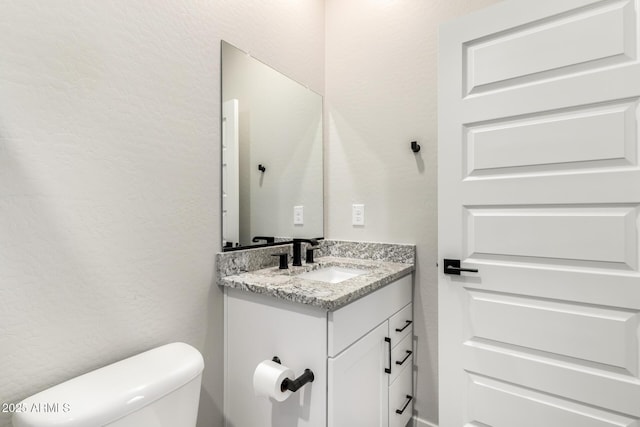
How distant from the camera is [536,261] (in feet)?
4.08

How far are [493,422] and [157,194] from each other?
66.1 inches

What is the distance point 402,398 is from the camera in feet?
5.16

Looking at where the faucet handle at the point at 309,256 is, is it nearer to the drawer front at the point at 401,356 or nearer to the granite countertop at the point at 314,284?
the granite countertop at the point at 314,284

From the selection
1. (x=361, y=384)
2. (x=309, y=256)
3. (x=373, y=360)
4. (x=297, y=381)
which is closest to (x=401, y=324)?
(x=373, y=360)

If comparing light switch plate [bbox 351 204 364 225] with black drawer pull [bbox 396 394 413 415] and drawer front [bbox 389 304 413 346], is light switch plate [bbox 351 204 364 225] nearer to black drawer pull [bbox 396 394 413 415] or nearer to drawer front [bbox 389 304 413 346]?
drawer front [bbox 389 304 413 346]

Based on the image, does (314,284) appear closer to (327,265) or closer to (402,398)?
(327,265)

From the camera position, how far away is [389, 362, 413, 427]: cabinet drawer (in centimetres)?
146

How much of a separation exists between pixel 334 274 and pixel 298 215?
16.3 inches

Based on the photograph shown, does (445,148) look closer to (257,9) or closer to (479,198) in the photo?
(479,198)

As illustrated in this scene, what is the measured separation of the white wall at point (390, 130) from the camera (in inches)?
64.4

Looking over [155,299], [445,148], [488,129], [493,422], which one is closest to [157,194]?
[155,299]

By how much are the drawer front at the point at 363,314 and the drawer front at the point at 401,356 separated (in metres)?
0.08

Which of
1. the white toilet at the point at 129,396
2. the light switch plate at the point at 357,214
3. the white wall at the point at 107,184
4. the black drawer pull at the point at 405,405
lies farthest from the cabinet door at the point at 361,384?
the light switch plate at the point at 357,214

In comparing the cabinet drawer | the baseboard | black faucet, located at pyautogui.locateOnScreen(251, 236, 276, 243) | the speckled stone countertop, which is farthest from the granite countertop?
the baseboard
